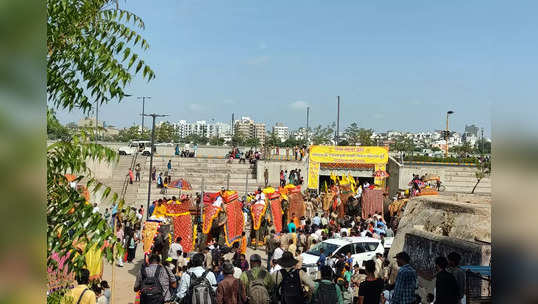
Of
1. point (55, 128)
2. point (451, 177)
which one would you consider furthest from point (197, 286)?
point (451, 177)

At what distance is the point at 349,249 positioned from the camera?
1327 centimetres

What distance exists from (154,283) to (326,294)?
9.16ft

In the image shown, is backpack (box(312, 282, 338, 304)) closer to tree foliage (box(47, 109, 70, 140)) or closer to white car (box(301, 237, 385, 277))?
tree foliage (box(47, 109, 70, 140))

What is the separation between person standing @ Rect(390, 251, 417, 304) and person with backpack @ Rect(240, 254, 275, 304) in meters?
1.78

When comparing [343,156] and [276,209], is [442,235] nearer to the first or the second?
[276,209]

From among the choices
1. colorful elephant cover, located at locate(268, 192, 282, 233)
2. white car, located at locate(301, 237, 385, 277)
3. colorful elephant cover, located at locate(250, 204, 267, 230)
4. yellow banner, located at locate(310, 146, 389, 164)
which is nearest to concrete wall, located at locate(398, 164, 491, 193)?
yellow banner, located at locate(310, 146, 389, 164)

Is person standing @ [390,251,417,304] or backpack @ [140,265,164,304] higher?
person standing @ [390,251,417,304]

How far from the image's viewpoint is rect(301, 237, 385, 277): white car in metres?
12.9

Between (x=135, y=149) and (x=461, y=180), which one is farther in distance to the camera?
(x=135, y=149)

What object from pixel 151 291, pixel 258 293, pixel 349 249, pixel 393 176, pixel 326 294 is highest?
pixel 393 176

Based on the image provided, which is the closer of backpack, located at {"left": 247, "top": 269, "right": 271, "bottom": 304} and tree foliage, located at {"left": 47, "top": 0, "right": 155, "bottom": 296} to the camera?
tree foliage, located at {"left": 47, "top": 0, "right": 155, "bottom": 296}
